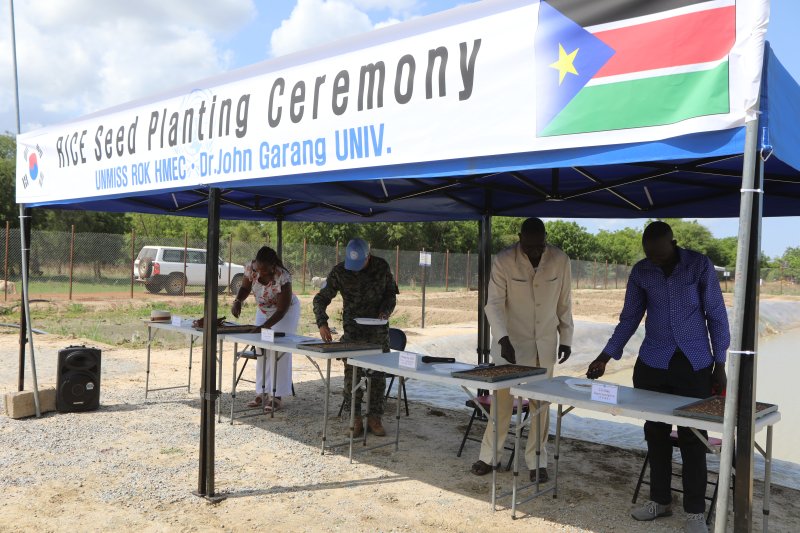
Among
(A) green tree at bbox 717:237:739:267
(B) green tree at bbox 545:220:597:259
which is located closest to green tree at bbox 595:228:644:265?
(B) green tree at bbox 545:220:597:259

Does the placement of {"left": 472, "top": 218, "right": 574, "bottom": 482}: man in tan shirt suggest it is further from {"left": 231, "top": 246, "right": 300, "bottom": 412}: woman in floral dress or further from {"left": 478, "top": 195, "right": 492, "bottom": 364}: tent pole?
{"left": 231, "top": 246, "right": 300, "bottom": 412}: woman in floral dress

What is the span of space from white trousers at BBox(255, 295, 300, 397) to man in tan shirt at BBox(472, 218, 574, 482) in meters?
2.62

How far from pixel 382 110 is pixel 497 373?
5.55 ft

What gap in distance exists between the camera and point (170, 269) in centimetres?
1975

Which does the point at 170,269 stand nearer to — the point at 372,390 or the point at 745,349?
the point at 372,390

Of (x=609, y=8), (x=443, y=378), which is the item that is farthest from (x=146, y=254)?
(x=609, y=8)

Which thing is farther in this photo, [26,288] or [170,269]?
[170,269]

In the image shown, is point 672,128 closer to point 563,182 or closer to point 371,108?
point 371,108

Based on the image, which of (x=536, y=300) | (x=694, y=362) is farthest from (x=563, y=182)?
(x=694, y=362)

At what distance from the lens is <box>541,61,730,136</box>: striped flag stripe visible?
2146mm

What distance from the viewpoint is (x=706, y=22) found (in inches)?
85.9

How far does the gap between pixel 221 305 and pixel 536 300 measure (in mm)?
15357

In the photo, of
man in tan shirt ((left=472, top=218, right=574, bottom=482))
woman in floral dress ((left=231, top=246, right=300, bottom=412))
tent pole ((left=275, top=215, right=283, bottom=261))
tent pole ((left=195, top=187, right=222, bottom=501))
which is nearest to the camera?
tent pole ((left=195, top=187, right=222, bottom=501))

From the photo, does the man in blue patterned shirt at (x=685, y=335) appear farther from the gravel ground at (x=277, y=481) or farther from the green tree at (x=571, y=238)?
the green tree at (x=571, y=238)
